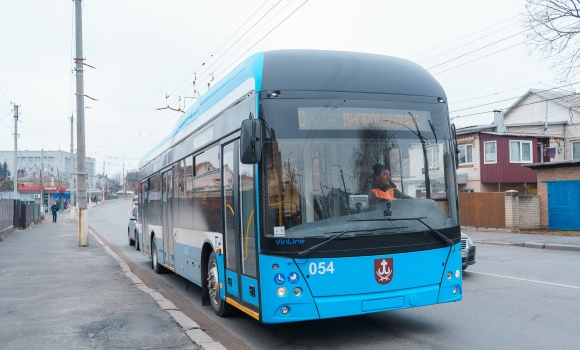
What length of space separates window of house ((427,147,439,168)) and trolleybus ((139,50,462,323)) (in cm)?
2

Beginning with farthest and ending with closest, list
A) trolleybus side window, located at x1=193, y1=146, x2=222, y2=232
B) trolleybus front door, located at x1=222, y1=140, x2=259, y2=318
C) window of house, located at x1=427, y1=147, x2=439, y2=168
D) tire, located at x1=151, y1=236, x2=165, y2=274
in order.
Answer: tire, located at x1=151, y1=236, x2=165, y2=274
trolleybus side window, located at x1=193, y1=146, x2=222, y2=232
window of house, located at x1=427, y1=147, x2=439, y2=168
trolleybus front door, located at x1=222, y1=140, x2=259, y2=318

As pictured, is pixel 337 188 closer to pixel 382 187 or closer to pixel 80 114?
pixel 382 187

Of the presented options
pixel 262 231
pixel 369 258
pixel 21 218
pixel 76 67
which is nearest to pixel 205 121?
pixel 262 231

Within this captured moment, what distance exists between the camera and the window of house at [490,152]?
38125mm

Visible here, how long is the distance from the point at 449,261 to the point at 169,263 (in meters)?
6.77

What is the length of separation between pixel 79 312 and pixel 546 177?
23968 mm

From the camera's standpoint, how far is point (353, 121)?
20.9 feet

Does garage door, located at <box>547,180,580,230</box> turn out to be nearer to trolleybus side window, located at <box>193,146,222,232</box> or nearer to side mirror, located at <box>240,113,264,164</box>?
trolleybus side window, located at <box>193,146,222,232</box>

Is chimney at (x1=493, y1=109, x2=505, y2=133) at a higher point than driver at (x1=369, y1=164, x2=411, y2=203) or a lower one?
higher

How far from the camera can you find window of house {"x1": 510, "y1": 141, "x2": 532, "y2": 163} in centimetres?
3853

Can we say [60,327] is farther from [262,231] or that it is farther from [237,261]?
[262,231]

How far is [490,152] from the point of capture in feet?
126

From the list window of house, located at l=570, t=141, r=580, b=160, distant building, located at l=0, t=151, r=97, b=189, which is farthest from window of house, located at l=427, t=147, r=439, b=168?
distant building, located at l=0, t=151, r=97, b=189

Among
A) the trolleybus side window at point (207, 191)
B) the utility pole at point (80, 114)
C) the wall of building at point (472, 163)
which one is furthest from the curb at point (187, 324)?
the wall of building at point (472, 163)
